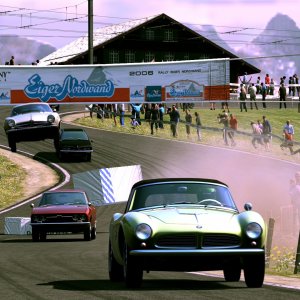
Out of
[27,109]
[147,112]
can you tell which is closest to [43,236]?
[27,109]

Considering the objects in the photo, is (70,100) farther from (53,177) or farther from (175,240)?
(175,240)

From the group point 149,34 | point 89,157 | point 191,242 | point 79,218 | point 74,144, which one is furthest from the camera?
point 149,34

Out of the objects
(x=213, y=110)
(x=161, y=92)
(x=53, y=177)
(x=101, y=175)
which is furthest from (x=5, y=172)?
(x=213, y=110)

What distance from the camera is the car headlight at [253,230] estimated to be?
11945 millimetres

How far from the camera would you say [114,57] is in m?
94.8

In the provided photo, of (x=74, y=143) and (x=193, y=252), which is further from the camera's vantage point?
(x=74, y=143)

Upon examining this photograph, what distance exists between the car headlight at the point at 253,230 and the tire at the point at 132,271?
1.36m

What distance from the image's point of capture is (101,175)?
34469 mm

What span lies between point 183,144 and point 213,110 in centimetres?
1605

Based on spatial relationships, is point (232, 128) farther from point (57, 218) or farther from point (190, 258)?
point (190, 258)

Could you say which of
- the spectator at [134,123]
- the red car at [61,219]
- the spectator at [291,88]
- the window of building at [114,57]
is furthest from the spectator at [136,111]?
the red car at [61,219]

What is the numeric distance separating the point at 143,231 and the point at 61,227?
12.8 metres

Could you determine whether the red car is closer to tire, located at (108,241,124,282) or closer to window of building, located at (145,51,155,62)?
tire, located at (108,241,124,282)

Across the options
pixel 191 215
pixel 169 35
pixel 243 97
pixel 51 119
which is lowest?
pixel 243 97
